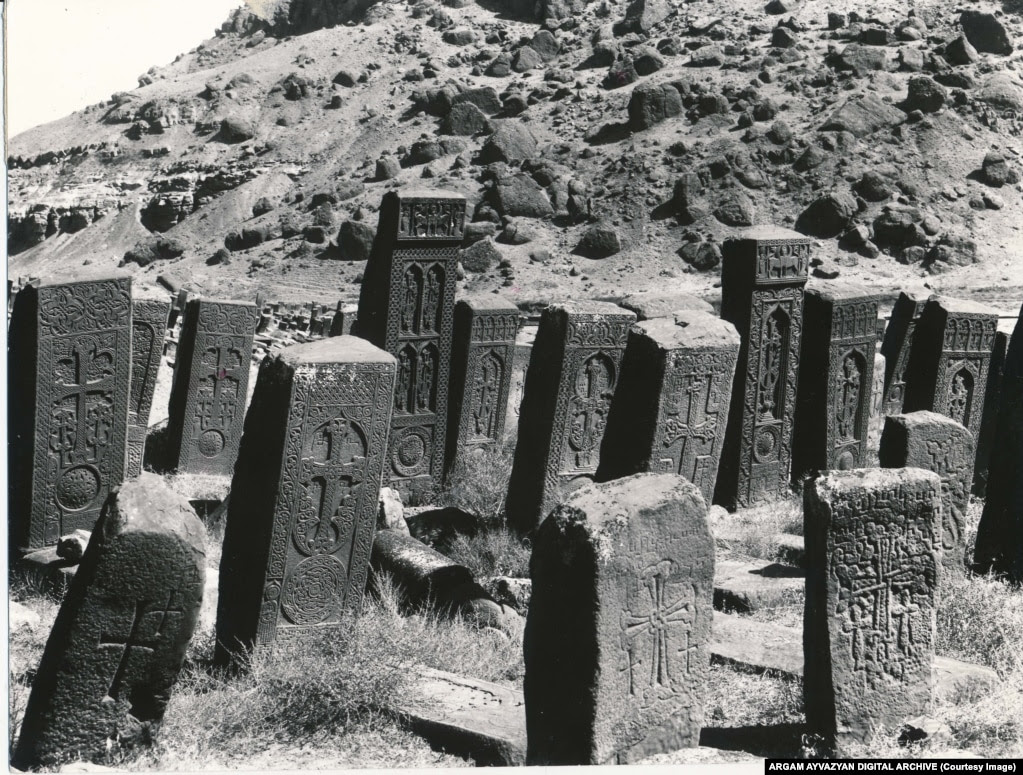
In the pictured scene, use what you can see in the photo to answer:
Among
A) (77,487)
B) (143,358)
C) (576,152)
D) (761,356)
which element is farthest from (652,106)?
(77,487)

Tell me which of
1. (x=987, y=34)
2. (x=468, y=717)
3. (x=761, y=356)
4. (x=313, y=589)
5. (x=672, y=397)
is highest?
(x=987, y=34)

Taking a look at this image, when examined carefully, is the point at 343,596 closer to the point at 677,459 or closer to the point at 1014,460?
Result: the point at 677,459

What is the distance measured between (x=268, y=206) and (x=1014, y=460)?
3602 centimetres

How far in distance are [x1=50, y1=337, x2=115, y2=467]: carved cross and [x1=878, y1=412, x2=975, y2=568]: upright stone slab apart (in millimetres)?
4939

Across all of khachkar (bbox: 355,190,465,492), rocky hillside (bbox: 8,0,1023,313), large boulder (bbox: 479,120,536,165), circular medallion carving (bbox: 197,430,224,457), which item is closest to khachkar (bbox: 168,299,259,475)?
circular medallion carving (bbox: 197,430,224,457)

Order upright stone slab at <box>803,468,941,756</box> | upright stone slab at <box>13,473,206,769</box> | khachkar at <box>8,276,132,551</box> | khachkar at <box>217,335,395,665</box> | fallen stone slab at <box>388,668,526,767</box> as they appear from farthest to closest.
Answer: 1. khachkar at <box>8,276,132,551</box>
2. khachkar at <box>217,335,395,665</box>
3. fallen stone slab at <box>388,668,526,767</box>
4. upright stone slab at <box>803,468,941,756</box>
5. upright stone slab at <box>13,473,206,769</box>

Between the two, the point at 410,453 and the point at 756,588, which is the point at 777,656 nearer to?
the point at 756,588

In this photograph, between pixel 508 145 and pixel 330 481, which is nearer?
pixel 330 481

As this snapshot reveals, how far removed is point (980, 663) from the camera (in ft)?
20.8

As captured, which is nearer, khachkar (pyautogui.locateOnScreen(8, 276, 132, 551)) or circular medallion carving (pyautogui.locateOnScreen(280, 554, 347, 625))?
circular medallion carving (pyautogui.locateOnScreen(280, 554, 347, 625))

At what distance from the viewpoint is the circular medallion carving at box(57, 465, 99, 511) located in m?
8.19

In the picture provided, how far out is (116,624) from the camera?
189 inches

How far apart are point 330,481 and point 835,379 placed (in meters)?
5.56

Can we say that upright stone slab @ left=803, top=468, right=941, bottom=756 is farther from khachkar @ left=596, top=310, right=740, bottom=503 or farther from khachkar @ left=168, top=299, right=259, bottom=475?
khachkar @ left=168, top=299, right=259, bottom=475
